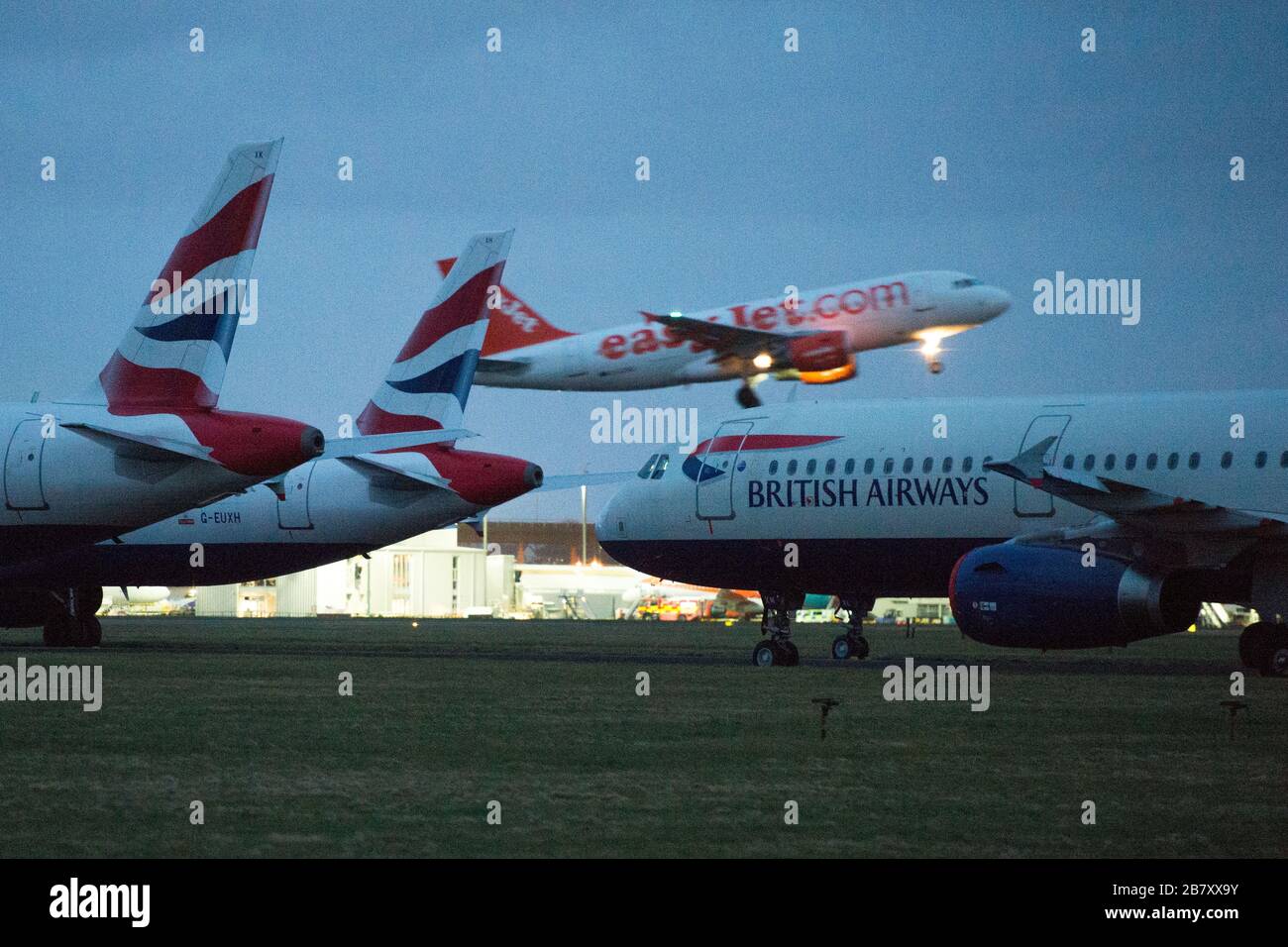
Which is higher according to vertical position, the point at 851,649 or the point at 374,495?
the point at 374,495

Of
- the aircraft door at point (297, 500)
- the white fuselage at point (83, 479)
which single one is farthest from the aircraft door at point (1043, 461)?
the aircraft door at point (297, 500)

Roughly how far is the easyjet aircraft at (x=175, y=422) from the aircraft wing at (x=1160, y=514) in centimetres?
992

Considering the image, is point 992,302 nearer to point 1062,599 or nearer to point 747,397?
point 747,397

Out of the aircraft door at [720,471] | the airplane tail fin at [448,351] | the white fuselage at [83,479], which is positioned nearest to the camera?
the white fuselage at [83,479]

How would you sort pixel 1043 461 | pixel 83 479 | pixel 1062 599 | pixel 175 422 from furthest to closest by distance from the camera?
1. pixel 1043 461
2. pixel 1062 599
3. pixel 83 479
4. pixel 175 422

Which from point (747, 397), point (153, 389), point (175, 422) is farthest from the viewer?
point (747, 397)

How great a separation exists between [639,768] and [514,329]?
4567 cm

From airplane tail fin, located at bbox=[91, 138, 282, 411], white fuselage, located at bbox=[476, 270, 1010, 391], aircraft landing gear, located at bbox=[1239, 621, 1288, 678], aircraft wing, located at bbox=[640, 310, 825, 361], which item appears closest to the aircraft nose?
white fuselage, located at bbox=[476, 270, 1010, 391]

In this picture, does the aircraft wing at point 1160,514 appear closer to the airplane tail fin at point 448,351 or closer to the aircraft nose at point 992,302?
the airplane tail fin at point 448,351

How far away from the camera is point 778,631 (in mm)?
30984

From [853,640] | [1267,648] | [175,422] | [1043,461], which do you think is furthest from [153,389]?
[1267,648]

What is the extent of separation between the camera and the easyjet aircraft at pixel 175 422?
22.8m

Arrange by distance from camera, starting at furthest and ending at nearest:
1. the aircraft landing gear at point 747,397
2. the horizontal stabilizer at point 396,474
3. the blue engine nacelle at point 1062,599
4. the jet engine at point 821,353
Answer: the jet engine at point 821,353
the aircraft landing gear at point 747,397
the horizontal stabilizer at point 396,474
the blue engine nacelle at point 1062,599

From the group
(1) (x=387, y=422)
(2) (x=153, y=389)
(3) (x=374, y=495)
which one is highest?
Answer: (1) (x=387, y=422)
